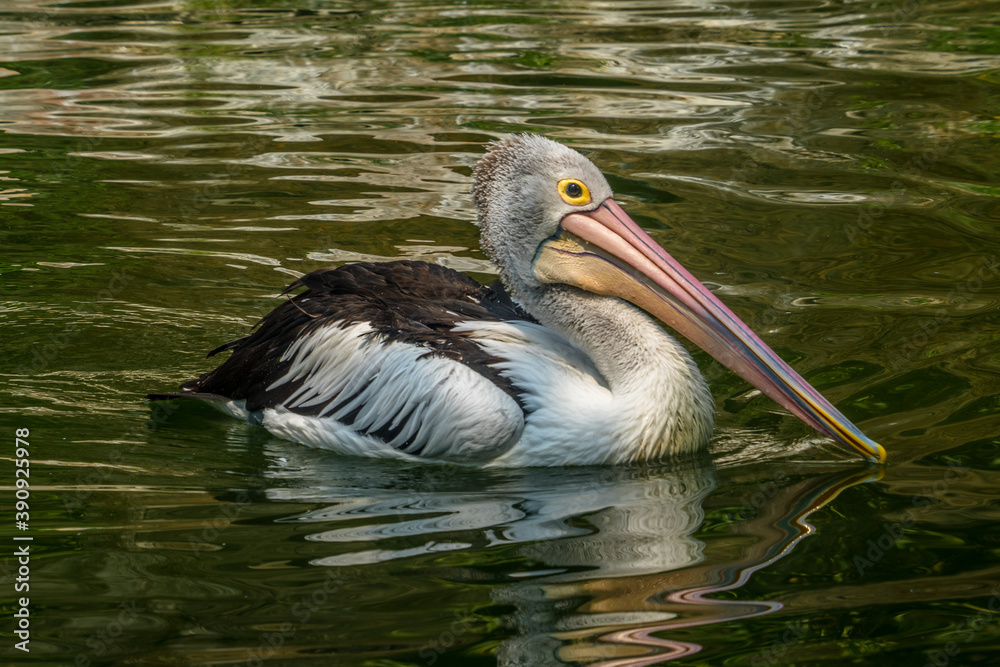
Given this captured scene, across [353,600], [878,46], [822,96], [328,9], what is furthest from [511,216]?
[328,9]

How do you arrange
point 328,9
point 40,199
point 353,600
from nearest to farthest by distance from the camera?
point 353,600 → point 40,199 → point 328,9

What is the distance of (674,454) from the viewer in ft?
17.0

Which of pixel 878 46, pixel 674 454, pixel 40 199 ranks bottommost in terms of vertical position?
pixel 674 454

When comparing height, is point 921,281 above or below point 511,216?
below

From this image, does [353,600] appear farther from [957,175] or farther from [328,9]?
[328,9]

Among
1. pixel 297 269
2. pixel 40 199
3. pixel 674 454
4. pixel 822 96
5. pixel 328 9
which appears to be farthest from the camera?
pixel 328 9

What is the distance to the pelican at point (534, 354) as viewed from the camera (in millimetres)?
Result: 5070

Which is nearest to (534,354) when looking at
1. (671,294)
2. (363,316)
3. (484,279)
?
(671,294)

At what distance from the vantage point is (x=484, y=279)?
752cm

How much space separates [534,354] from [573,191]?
702mm

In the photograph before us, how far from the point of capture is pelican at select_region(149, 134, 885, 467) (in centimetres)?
507

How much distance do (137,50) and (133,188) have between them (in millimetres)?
4702

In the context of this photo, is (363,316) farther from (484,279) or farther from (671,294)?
(484,279)

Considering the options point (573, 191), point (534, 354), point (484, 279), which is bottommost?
point (484, 279)
